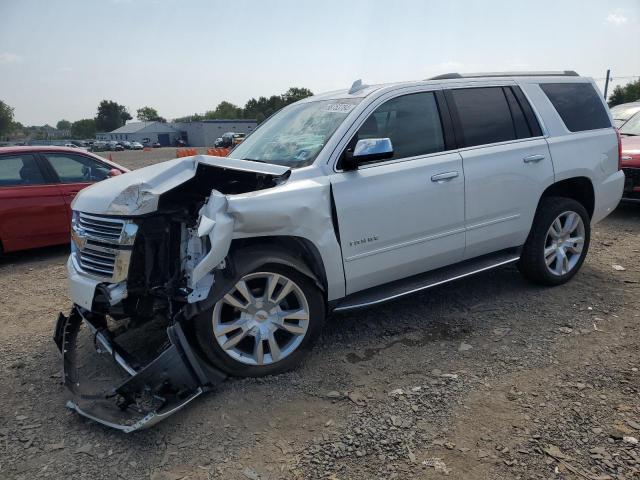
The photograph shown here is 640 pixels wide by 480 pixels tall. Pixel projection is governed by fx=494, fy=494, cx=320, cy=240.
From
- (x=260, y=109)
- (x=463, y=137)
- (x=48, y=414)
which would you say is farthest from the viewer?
(x=260, y=109)

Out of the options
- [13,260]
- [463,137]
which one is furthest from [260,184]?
[13,260]

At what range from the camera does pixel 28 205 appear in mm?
6309

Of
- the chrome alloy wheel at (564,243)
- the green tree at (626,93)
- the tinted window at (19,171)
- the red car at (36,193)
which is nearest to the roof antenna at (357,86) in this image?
the chrome alloy wheel at (564,243)

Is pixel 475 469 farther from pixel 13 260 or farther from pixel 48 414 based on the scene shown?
pixel 13 260

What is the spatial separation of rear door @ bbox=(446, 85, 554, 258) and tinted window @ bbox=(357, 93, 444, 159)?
0.68 ft

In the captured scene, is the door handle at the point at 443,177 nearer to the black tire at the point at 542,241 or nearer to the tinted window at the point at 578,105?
the black tire at the point at 542,241

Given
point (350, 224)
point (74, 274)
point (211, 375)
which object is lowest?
point (211, 375)

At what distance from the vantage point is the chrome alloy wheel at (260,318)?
317cm

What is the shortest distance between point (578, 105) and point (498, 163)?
140 cm

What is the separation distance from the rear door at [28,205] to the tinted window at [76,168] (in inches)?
6.2

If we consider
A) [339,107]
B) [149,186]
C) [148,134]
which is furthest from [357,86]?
[148,134]

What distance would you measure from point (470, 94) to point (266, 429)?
3140 millimetres

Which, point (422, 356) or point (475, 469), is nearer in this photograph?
point (475, 469)

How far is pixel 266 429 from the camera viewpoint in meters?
2.88
